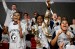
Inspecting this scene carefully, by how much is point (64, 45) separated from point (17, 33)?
1.43 meters

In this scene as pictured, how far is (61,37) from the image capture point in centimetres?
397

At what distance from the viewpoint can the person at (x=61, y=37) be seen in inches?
147

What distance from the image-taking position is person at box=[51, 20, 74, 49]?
3732 mm

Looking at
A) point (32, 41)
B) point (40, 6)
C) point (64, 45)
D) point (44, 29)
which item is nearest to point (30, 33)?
point (32, 41)

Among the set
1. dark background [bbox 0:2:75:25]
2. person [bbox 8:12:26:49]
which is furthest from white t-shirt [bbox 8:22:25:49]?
dark background [bbox 0:2:75:25]

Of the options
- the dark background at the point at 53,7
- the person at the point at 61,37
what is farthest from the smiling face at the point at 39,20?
the dark background at the point at 53,7

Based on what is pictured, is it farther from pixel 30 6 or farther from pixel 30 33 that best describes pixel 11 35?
pixel 30 6

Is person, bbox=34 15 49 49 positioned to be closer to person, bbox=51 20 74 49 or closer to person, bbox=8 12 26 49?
person, bbox=8 12 26 49

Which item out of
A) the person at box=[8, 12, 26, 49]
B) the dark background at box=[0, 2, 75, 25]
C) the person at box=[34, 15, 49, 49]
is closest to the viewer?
the person at box=[8, 12, 26, 49]

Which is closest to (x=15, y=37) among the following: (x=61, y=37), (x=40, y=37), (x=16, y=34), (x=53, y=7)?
(x=16, y=34)

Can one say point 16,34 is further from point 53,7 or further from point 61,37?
point 53,7

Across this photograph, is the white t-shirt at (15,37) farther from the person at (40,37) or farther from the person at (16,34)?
the person at (40,37)

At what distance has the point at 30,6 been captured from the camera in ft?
35.4

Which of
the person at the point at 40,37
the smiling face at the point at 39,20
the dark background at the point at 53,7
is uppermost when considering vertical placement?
the dark background at the point at 53,7
